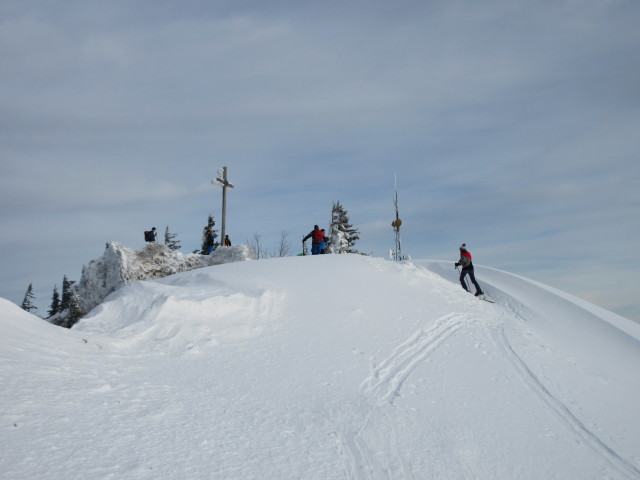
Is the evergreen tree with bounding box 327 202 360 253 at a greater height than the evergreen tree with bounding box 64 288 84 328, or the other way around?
the evergreen tree with bounding box 327 202 360 253

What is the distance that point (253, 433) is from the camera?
421 cm

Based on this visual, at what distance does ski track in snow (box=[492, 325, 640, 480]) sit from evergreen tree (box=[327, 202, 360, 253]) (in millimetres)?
23263

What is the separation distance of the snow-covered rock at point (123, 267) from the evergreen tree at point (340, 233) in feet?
51.4

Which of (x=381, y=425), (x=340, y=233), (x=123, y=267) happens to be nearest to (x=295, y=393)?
(x=381, y=425)

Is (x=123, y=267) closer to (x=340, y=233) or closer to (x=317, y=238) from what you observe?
(x=317, y=238)

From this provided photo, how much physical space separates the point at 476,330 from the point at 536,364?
190 cm

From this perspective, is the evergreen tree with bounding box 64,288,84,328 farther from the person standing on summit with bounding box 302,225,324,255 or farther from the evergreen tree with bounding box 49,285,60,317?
the evergreen tree with bounding box 49,285,60,317

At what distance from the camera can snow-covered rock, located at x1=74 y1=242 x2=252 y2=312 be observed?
47.5 ft

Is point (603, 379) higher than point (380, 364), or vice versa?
point (380, 364)

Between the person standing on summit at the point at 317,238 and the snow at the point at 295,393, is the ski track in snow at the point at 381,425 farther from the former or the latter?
the person standing on summit at the point at 317,238

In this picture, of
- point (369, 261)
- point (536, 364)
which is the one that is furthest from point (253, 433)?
point (369, 261)

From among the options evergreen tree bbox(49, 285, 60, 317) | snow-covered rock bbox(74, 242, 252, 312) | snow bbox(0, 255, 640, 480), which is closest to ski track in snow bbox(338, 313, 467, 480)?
snow bbox(0, 255, 640, 480)

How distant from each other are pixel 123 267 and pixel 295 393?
11.3 meters

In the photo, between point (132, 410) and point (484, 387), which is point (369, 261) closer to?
point (484, 387)
